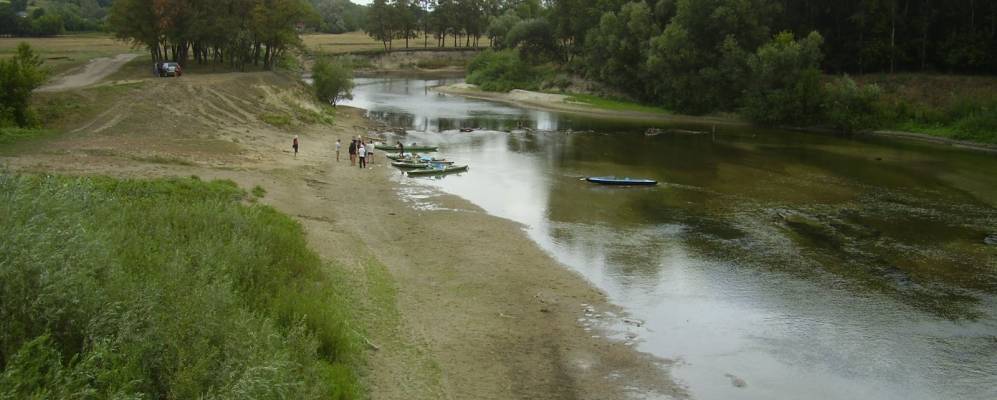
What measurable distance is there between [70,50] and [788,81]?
82276 millimetres

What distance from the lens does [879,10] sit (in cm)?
8062

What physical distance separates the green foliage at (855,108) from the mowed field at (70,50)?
71.9 meters

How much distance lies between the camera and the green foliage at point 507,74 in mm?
121912

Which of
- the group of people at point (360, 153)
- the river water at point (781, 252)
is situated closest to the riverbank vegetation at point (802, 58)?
→ the river water at point (781, 252)

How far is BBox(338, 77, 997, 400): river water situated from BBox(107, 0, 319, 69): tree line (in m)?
28.0

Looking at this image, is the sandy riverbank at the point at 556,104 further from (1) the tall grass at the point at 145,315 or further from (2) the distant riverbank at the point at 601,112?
(1) the tall grass at the point at 145,315

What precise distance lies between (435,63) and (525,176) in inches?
5098

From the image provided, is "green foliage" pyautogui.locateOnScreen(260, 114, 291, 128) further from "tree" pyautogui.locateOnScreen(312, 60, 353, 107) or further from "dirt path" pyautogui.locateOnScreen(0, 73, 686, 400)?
"tree" pyautogui.locateOnScreen(312, 60, 353, 107)

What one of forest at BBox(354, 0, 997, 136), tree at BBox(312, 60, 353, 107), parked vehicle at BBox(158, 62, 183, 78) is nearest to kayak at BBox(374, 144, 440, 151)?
parked vehicle at BBox(158, 62, 183, 78)

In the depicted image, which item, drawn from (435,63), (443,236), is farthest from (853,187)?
(435,63)

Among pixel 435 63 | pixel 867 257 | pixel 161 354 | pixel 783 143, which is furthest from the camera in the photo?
pixel 435 63

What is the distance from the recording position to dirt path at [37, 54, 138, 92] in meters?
53.7

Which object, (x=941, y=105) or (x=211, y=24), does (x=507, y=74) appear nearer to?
(x=211, y=24)

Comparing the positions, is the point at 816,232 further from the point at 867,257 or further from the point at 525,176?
the point at 525,176
